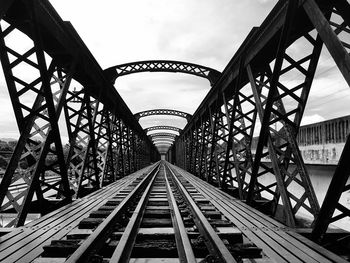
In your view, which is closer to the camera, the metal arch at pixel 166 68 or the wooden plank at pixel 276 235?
the wooden plank at pixel 276 235

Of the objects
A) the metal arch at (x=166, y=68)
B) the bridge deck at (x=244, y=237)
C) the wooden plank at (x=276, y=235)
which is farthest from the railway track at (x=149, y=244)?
the metal arch at (x=166, y=68)

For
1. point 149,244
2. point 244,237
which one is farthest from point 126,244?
point 244,237

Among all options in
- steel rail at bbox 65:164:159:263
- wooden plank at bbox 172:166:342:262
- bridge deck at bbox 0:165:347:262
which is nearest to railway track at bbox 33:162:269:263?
steel rail at bbox 65:164:159:263

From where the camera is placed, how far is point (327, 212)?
Answer: 3.28 metres

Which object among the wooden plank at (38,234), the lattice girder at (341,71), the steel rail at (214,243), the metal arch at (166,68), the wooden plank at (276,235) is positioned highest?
the metal arch at (166,68)

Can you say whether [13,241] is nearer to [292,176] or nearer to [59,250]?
[59,250]

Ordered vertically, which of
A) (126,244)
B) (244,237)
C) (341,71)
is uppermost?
(341,71)

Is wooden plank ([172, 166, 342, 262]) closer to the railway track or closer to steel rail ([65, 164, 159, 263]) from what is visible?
the railway track

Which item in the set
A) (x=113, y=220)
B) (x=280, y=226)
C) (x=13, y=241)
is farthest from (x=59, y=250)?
(x=280, y=226)

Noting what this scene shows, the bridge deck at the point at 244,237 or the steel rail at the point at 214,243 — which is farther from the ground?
the steel rail at the point at 214,243

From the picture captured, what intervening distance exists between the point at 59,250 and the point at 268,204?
5076mm

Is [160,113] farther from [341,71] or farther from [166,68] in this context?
[341,71]

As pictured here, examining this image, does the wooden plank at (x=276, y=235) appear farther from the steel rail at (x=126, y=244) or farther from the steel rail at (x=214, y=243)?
the steel rail at (x=126, y=244)

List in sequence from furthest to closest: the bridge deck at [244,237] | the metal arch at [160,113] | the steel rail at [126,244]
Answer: the metal arch at [160,113] < the bridge deck at [244,237] < the steel rail at [126,244]
